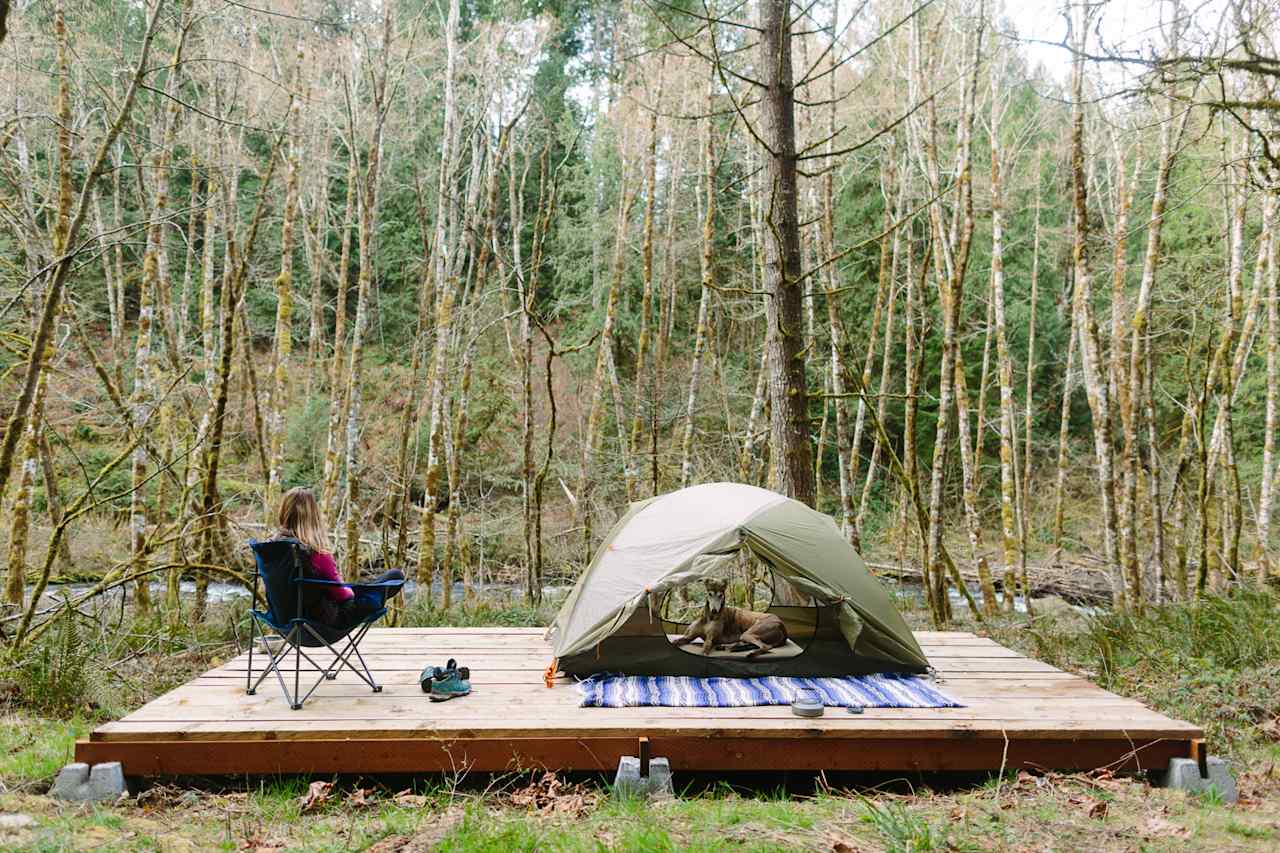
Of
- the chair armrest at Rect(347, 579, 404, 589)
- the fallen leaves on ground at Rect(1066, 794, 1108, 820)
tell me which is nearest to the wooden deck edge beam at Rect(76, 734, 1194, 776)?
the fallen leaves on ground at Rect(1066, 794, 1108, 820)

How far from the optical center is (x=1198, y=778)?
3.83m

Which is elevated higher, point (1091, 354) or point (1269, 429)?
point (1091, 354)

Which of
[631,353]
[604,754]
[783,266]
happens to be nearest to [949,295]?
[783,266]

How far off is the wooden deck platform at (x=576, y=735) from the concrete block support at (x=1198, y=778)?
0.20ft

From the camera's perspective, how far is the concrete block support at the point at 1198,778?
3809 millimetres

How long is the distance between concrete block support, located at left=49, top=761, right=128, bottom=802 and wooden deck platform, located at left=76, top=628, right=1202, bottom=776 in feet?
0.23

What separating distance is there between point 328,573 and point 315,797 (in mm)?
1066

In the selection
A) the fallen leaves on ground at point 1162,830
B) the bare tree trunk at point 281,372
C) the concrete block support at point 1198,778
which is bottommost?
the concrete block support at point 1198,778

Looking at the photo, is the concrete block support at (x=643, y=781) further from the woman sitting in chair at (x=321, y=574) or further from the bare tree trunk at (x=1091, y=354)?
the bare tree trunk at (x=1091, y=354)

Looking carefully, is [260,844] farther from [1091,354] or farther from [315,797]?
[1091,354]

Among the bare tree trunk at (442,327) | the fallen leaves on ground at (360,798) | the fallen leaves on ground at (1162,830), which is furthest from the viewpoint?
the bare tree trunk at (442,327)

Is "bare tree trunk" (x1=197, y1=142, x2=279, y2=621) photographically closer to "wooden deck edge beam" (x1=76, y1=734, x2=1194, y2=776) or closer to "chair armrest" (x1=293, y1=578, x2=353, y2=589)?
"chair armrest" (x1=293, y1=578, x2=353, y2=589)

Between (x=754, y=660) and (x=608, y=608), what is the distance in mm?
885

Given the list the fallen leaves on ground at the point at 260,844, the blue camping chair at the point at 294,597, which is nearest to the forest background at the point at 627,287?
the blue camping chair at the point at 294,597
